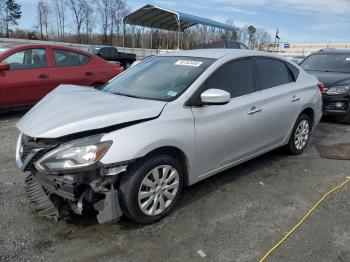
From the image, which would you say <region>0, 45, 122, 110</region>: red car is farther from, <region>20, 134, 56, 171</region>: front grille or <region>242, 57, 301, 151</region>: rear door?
<region>242, 57, 301, 151</region>: rear door

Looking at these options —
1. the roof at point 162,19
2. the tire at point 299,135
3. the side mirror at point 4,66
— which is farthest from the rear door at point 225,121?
the roof at point 162,19

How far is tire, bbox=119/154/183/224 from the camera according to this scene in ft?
10.1

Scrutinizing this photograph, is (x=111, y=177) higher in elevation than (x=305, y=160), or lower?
higher

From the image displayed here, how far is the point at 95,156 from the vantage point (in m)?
2.85

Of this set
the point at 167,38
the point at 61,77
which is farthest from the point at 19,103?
the point at 167,38

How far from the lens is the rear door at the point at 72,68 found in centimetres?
757

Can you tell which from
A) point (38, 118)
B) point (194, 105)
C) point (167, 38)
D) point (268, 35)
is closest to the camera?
point (38, 118)

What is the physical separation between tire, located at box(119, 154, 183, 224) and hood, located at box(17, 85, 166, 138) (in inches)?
17.2

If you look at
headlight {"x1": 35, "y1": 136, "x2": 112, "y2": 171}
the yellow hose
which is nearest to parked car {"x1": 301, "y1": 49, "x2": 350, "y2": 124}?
the yellow hose

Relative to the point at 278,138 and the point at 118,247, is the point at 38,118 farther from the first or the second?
the point at 278,138

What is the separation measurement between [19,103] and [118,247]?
5.13 m

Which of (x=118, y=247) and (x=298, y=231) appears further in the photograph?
(x=298, y=231)

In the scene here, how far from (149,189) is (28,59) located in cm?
520

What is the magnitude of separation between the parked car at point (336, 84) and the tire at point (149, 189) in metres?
5.55
